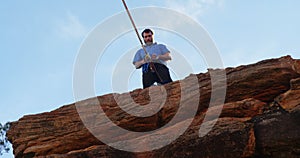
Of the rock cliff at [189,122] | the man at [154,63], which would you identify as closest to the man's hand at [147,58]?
the man at [154,63]

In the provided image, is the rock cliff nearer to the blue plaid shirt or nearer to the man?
the man

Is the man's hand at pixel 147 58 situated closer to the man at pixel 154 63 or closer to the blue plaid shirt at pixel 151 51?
the man at pixel 154 63

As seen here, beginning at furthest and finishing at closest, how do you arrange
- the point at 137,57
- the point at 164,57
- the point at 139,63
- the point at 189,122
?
the point at 137,57
the point at 139,63
the point at 164,57
the point at 189,122

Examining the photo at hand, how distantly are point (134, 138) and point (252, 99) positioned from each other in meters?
3.53

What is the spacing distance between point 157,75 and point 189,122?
3.34 metres

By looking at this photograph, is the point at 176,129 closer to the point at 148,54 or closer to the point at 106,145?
the point at 106,145

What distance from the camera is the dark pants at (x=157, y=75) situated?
1577cm

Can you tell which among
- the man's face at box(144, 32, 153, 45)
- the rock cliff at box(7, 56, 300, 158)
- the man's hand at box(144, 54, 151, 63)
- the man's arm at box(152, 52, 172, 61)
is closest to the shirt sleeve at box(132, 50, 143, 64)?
the man's hand at box(144, 54, 151, 63)

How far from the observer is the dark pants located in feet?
51.8

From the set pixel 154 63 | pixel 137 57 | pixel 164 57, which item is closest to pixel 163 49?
pixel 164 57

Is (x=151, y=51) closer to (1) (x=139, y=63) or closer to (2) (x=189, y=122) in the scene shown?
(1) (x=139, y=63)

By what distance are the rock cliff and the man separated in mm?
1430

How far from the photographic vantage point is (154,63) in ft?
51.9

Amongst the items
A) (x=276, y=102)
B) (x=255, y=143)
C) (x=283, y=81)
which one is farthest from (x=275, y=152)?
(x=283, y=81)
